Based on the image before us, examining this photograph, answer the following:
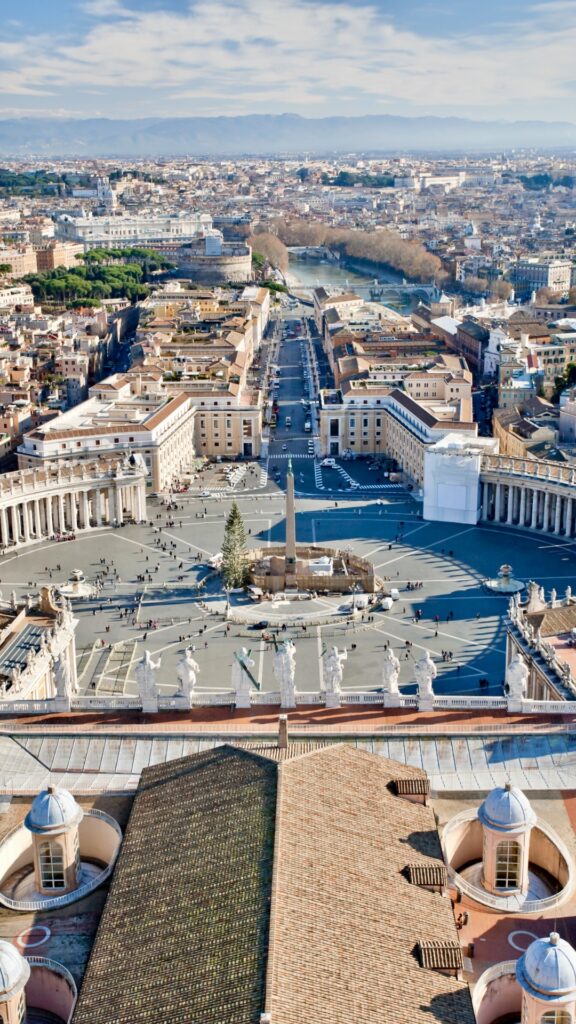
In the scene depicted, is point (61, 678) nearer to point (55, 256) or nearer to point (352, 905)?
point (352, 905)

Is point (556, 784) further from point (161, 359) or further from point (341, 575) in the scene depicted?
point (161, 359)

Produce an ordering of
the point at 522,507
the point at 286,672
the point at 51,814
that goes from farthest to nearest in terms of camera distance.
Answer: the point at 522,507 → the point at 286,672 → the point at 51,814

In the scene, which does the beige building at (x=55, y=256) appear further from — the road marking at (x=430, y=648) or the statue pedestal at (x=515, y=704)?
the statue pedestal at (x=515, y=704)

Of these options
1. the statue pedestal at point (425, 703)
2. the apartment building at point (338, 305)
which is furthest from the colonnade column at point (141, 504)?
the apartment building at point (338, 305)

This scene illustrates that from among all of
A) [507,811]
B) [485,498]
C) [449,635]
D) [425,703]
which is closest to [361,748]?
[425,703]

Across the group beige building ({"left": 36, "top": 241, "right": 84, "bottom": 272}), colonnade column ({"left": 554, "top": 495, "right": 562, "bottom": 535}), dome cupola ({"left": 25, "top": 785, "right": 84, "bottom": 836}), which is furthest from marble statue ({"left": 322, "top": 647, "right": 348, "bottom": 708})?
beige building ({"left": 36, "top": 241, "right": 84, "bottom": 272})

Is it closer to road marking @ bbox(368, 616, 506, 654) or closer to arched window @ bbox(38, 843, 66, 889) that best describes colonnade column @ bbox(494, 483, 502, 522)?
road marking @ bbox(368, 616, 506, 654)
